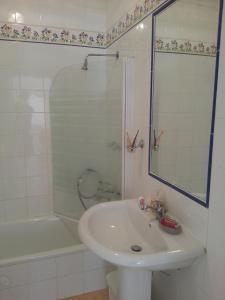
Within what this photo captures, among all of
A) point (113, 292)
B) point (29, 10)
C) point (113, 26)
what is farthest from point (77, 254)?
point (29, 10)

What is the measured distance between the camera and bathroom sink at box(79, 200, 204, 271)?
1.04m

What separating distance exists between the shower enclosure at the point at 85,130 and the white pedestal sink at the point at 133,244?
62cm

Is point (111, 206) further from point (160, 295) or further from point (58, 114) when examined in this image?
point (58, 114)

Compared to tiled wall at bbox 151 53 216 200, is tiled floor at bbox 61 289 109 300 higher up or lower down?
lower down

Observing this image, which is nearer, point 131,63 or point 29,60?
point 131,63

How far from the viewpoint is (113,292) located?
5.47 ft

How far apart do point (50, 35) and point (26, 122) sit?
2.87ft

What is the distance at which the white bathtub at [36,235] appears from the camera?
90.0 inches

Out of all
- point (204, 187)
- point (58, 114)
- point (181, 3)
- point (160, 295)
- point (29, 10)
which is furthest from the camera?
point (58, 114)

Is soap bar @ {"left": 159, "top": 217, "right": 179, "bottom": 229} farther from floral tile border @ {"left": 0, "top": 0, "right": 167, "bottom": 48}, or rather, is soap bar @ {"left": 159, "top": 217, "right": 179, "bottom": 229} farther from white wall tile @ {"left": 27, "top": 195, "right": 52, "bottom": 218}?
white wall tile @ {"left": 27, "top": 195, "right": 52, "bottom": 218}

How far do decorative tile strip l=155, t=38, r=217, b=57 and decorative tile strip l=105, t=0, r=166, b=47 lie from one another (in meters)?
0.23

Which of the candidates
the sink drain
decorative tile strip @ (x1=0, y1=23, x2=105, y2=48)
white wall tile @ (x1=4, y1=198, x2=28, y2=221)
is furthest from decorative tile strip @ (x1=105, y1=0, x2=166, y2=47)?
white wall tile @ (x1=4, y1=198, x2=28, y2=221)

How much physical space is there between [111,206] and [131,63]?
107cm

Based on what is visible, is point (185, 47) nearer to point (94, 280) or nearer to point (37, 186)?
point (94, 280)
